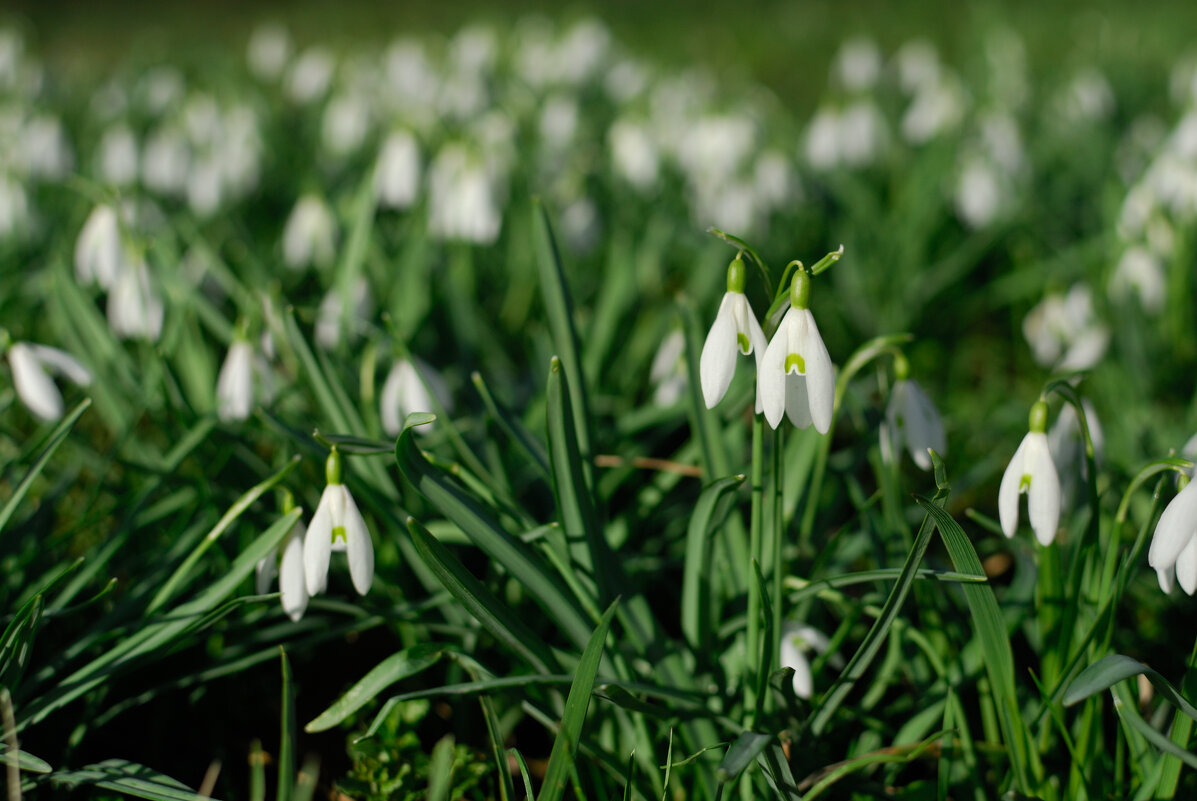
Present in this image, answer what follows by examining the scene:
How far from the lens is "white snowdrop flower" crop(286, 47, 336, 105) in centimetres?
497

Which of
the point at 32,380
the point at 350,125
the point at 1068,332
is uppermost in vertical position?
the point at 350,125

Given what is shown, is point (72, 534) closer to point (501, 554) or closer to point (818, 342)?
point (501, 554)

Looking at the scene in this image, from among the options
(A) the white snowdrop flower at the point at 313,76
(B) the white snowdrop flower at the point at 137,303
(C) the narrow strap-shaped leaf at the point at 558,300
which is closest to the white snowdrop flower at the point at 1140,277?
(C) the narrow strap-shaped leaf at the point at 558,300

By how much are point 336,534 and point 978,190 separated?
253 cm

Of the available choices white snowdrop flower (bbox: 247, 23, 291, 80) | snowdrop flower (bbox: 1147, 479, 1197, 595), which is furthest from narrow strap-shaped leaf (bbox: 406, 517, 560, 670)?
white snowdrop flower (bbox: 247, 23, 291, 80)

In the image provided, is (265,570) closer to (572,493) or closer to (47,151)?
(572,493)

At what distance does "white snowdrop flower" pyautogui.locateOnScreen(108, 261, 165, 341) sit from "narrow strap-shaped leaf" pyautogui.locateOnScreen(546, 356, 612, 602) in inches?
41.2

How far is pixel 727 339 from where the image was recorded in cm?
109

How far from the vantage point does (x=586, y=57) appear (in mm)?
4984

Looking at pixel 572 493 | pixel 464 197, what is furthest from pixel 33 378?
pixel 464 197

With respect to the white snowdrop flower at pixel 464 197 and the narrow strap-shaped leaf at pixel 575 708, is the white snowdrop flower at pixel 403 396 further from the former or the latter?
the white snowdrop flower at pixel 464 197

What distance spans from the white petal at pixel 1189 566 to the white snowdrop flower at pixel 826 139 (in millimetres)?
2569

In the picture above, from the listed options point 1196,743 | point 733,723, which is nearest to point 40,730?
point 733,723

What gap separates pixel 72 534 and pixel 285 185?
253cm
